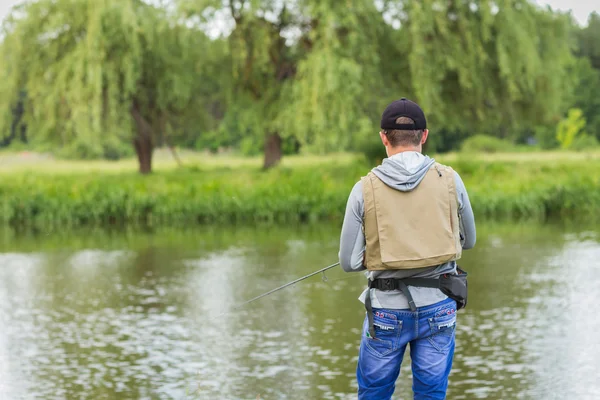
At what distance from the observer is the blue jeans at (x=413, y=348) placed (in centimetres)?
478

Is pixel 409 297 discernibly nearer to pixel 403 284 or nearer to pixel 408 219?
pixel 403 284

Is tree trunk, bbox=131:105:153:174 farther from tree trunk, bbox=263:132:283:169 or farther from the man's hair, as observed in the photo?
the man's hair

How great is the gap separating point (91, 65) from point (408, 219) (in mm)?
24421

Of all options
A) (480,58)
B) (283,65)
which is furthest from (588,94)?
(283,65)

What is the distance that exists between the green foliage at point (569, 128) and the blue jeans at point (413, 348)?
61.4 m

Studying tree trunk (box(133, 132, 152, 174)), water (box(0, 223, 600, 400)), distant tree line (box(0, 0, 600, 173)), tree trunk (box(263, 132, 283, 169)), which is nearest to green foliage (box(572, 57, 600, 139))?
distant tree line (box(0, 0, 600, 173))

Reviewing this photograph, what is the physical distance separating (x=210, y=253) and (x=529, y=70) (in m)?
13.1

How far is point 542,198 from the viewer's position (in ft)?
82.4

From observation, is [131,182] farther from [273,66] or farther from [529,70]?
[529,70]

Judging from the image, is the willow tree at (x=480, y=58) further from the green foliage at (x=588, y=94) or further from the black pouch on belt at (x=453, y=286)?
the green foliage at (x=588, y=94)

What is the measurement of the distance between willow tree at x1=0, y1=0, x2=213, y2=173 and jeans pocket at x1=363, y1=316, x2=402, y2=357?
2390 cm

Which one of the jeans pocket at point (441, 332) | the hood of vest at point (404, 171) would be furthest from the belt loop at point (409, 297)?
the hood of vest at point (404, 171)

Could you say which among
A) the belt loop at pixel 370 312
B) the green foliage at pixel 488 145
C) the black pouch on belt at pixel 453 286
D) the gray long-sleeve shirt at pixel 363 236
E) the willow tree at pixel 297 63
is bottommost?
the green foliage at pixel 488 145

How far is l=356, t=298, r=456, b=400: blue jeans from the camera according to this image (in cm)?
478
